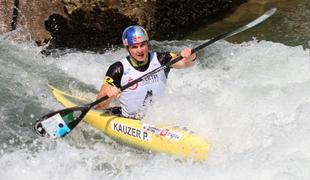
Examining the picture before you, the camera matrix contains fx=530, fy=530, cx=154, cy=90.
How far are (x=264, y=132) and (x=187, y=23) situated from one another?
6.34 m

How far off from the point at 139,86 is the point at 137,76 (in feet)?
0.40

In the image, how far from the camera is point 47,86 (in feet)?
28.5

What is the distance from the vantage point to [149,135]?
599cm

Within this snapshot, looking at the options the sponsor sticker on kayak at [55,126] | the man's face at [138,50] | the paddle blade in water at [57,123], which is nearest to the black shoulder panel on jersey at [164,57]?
the man's face at [138,50]

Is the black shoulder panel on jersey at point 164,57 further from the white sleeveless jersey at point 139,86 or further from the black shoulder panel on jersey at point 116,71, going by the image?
the black shoulder panel on jersey at point 116,71

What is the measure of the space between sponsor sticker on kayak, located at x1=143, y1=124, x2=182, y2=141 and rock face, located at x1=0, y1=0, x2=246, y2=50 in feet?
16.5

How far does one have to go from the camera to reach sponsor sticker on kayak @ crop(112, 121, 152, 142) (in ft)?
19.8

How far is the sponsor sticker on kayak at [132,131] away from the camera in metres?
6.03

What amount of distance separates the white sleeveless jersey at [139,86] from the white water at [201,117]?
0.60 feet

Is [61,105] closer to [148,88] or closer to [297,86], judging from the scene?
[148,88]

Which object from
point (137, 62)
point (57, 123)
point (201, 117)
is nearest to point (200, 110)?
point (201, 117)

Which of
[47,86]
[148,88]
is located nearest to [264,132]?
[148,88]

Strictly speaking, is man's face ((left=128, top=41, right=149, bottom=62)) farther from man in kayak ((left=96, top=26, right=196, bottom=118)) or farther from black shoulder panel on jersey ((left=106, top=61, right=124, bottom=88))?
black shoulder panel on jersey ((left=106, top=61, right=124, bottom=88))

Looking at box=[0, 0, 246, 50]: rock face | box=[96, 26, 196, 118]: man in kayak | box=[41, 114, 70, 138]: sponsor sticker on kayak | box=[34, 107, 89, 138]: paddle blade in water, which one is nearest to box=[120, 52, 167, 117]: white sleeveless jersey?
box=[96, 26, 196, 118]: man in kayak
